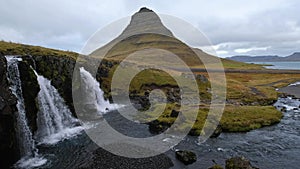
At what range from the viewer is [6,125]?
2588cm

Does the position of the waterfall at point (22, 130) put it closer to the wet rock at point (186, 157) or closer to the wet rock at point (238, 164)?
the wet rock at point (186, 157)

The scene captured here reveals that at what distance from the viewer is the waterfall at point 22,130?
2798 cm

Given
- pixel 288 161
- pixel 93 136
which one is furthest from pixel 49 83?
pixel 288 161

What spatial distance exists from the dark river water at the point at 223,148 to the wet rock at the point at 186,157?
51 centimetres

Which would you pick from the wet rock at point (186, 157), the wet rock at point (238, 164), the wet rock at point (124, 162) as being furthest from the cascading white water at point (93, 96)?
the wet rock at point (238, 164)

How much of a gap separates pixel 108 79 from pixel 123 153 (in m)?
48.0

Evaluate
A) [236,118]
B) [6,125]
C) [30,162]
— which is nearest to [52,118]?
[30,162]

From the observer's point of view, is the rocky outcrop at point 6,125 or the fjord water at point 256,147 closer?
the rocky outcrop at point 6,125

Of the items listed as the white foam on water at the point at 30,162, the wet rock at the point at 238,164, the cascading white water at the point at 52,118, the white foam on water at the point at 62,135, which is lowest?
the wet rock at the point at 238,164

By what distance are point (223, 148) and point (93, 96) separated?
31892 millimetres

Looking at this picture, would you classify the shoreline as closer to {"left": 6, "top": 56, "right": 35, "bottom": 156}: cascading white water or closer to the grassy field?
the grassy field

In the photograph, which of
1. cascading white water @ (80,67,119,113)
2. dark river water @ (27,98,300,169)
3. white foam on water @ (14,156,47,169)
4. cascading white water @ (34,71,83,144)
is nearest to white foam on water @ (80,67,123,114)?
cascading white water @ (80,67,119,113)

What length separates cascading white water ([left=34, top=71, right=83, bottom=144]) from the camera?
1387 inches

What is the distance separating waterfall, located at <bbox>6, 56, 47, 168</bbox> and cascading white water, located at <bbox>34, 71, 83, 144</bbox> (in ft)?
11.4
